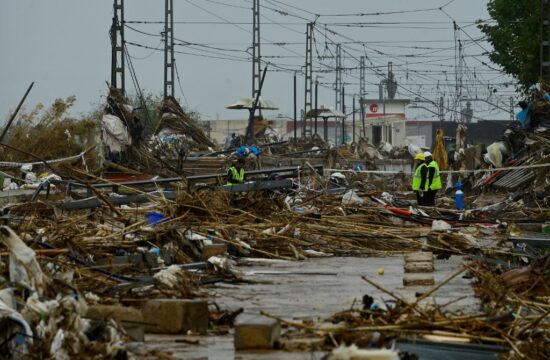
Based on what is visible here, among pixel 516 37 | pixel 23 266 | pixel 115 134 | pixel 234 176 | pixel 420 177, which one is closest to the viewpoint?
pixel 23 266

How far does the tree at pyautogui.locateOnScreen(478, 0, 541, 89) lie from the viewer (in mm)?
51669

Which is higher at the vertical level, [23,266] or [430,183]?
[23,266]

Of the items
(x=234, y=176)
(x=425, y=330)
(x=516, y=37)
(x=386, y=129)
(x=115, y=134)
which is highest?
(x=516, y=37)

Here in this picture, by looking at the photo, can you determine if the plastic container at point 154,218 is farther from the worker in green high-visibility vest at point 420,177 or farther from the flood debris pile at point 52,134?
the flood debris pile at point 52,134

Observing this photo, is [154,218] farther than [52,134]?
No

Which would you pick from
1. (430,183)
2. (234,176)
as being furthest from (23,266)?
(430,183)

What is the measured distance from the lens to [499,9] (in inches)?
2255

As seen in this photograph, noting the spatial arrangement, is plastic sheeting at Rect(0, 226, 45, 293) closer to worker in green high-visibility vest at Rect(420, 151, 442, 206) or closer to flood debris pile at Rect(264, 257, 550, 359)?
flood debris pile at Rect(264, 257, 550, 359)

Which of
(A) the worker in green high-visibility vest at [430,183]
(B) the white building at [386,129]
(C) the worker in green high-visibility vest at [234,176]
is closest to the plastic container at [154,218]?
(C) the worker in green high-visibility vest at [234,176]

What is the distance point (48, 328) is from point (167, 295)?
115 inches

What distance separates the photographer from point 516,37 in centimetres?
5441

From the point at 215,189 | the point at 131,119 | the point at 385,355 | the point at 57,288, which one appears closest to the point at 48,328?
the point at 57,288

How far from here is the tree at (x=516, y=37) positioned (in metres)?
51.7

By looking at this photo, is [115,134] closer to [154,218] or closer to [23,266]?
[154,218]
